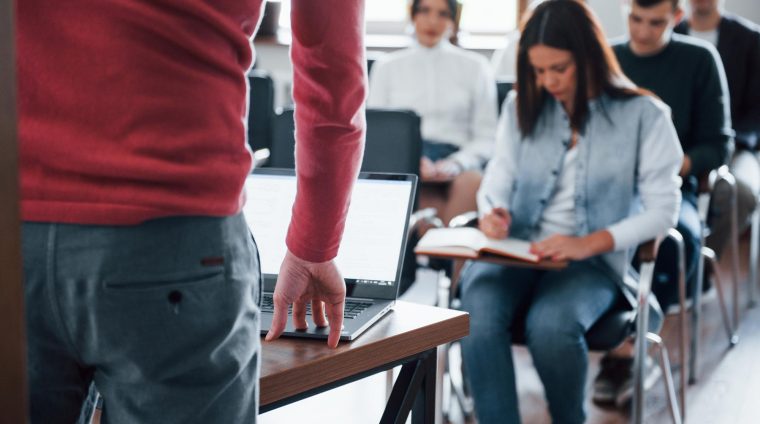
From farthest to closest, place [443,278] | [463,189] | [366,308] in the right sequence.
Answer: [463,189]
[443,278]
[366,308]

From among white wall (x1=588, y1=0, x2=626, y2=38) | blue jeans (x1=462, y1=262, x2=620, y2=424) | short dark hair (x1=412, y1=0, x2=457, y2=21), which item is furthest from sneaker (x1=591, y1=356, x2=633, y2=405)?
white wall (x1=588, y1=0, x2=626, y2=38)

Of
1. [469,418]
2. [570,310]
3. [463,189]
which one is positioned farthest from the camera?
[463,189]

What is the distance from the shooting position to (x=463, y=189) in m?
3.21

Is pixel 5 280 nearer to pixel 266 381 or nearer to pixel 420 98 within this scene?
pixel 266 381

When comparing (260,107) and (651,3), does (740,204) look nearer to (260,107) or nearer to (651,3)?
(651,3)

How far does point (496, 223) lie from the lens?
2.24m

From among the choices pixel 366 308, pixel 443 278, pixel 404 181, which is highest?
pixel 404 181

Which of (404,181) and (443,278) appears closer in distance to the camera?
(404,181)

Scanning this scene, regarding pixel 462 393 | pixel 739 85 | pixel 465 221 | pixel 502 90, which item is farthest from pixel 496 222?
pixel 739 85

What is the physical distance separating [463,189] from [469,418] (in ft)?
3.04

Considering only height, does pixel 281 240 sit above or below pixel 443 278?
above

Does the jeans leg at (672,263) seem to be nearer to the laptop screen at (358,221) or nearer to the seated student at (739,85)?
the seated student at (739,85)

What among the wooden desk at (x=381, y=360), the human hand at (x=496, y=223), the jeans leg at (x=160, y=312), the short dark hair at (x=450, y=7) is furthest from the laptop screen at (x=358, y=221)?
the short dark hair at (x=450, y=7)

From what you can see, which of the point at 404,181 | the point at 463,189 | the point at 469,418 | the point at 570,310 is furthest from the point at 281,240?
the point at 463,189
